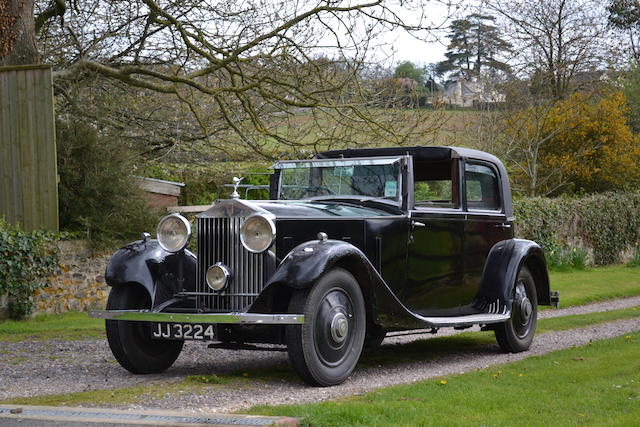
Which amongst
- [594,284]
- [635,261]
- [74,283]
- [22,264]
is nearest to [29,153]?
[22,264]

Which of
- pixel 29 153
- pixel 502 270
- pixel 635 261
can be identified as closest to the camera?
pixel 502 270

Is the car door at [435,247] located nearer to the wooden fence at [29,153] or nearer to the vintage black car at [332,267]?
the vintage black car at [332,267]

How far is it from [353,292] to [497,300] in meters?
2.56

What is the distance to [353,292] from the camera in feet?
23.5

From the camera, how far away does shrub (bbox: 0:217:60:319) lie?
12453 mm

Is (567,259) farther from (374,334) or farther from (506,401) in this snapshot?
(506,401)

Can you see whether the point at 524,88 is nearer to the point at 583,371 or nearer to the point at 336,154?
the point at 336,154

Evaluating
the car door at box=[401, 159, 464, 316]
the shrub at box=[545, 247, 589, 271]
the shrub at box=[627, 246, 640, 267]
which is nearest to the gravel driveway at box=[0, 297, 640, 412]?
the car door at box=[401, 159, 464, 316]

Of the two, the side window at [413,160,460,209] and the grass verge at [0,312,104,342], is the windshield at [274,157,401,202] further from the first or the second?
the grass verge at [0,312,104,342]

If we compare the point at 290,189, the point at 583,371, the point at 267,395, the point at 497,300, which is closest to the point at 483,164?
the point at 497,300

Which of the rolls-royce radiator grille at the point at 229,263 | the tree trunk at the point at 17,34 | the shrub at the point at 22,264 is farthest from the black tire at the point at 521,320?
the tree trunk at the point at 17,34

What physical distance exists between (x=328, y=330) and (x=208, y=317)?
0.98m

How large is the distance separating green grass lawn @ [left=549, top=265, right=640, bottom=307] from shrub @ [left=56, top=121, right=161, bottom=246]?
25.6 ft

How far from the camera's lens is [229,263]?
7.24 meters
